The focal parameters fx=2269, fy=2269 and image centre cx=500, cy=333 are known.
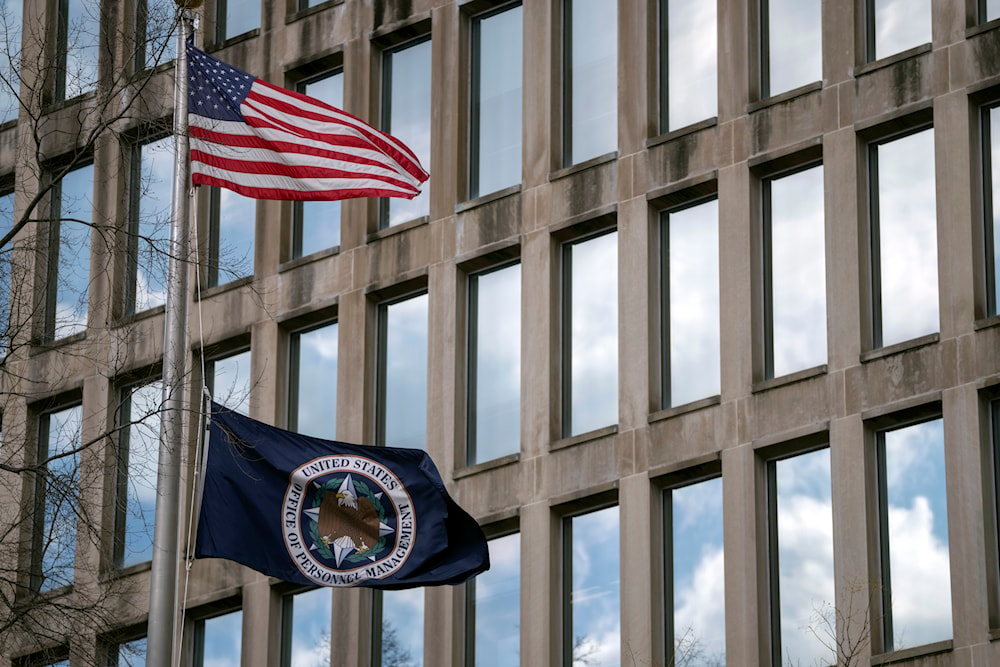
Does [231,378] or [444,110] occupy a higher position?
[444,110]

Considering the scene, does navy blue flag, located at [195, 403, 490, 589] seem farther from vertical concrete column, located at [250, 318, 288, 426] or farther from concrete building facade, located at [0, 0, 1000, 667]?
vertical concrete column, located at [250, 318, 288, 426]

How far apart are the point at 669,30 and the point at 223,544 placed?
615 inches

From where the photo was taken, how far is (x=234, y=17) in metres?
43.4

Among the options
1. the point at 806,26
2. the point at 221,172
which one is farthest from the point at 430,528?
the point at 806,26

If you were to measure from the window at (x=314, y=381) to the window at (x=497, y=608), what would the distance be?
449cm

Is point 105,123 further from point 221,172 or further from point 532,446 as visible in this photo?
point 532,446

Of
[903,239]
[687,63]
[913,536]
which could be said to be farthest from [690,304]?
[913,536]

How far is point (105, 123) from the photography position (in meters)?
20.4

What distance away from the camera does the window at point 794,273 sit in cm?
3381

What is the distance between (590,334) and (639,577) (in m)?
4.37

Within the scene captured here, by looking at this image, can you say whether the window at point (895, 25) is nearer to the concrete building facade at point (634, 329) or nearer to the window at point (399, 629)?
the concrete building facade at point (634, 329)

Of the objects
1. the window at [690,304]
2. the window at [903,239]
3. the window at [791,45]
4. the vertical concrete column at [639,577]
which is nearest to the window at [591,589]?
the vertical concrete column at [639,577]

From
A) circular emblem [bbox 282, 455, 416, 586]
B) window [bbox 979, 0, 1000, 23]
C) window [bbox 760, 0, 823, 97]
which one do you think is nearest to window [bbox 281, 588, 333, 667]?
window [bbox 760, 0, 823, 97]

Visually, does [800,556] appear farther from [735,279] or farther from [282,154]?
[282,154]
